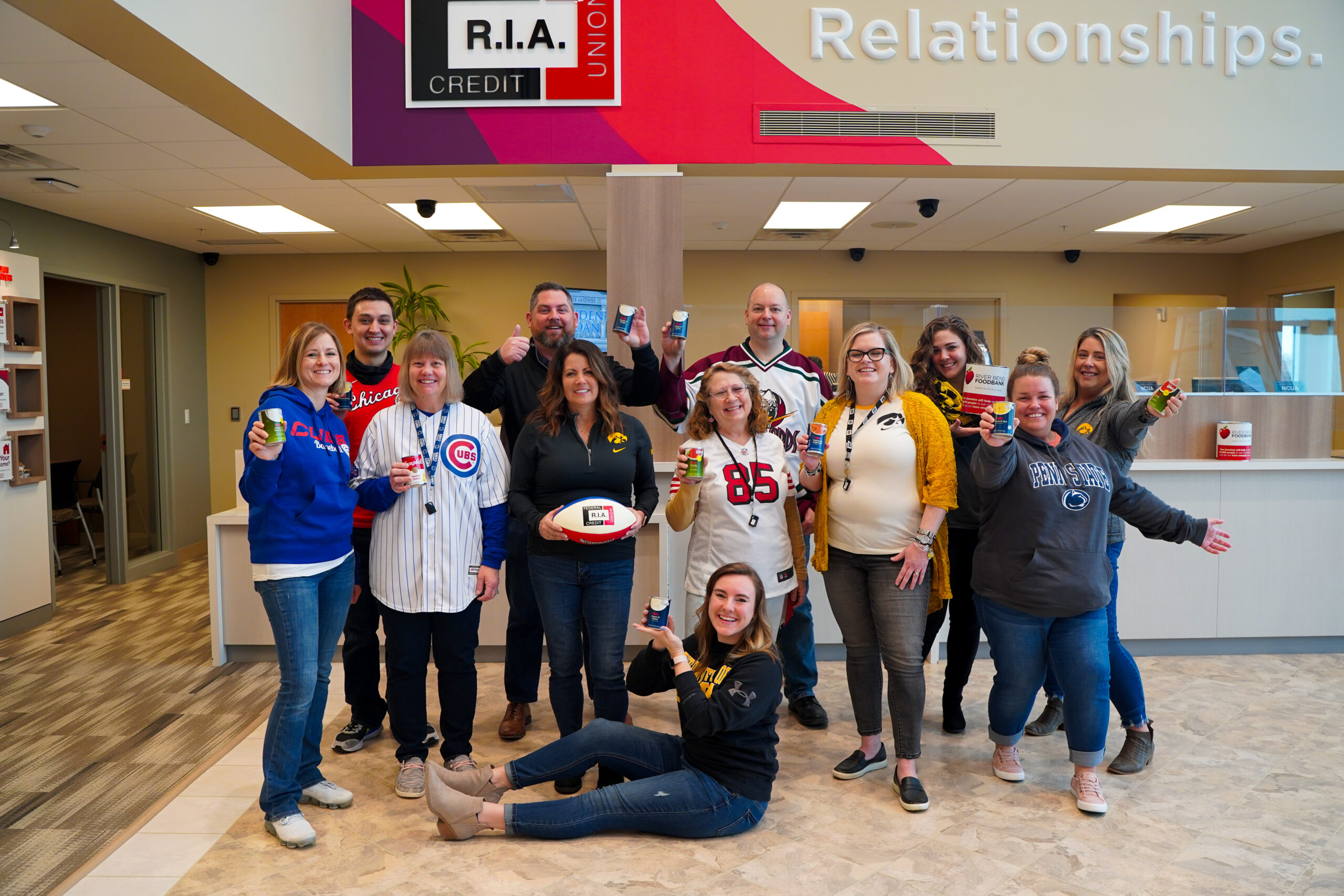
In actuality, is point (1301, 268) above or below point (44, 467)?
above

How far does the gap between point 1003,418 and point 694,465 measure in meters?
0.86

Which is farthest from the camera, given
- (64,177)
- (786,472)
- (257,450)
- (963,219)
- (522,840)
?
(963,219)

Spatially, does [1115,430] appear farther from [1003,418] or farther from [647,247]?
[647,247]

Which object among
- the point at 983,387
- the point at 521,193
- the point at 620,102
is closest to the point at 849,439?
the point at 983,387

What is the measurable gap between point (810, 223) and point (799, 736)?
4.14 m

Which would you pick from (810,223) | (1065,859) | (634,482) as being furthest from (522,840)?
(810,223)

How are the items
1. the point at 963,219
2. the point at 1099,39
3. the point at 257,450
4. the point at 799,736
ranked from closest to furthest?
the point at 257,450, the point at 799,736, the point at 1099,39, the point at 963,219

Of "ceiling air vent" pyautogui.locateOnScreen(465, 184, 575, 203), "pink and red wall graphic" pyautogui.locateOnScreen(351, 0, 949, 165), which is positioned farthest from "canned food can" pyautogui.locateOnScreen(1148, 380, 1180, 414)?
"ceiling air vent" pyautogui.locateOnScreen(465, 184, 575, 203)

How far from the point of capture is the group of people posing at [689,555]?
229 centimetres

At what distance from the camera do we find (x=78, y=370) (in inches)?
262

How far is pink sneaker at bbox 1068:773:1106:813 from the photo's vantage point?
248cm

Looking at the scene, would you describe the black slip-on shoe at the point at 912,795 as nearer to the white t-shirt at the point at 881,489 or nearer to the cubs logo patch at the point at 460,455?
the white t-shirt at the point at 881,489

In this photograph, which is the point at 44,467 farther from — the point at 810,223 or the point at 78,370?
the point at 810,223

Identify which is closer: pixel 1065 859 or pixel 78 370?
pixel 1065 859
